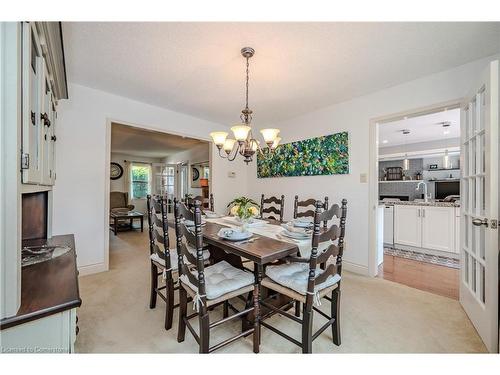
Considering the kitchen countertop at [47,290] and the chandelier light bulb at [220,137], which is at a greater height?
the chandelier light bulb at [220,137]

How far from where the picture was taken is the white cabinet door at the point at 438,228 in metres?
3.43

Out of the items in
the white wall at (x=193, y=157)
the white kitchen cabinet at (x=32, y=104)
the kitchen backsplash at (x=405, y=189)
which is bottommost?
the kitchen backsplash at (x=405, y=189)

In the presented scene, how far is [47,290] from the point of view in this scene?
3.32 feet

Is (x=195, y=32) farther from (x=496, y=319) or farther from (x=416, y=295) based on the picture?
(x=416, y=295)

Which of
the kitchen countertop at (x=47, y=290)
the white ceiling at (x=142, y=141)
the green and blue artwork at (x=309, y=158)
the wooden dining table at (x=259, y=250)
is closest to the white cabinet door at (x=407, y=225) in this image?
the green and blue artwork at (x=309, y=158)

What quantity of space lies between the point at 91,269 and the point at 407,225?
4.87 meters

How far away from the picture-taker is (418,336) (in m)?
1.68

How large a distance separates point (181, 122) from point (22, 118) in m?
2.95

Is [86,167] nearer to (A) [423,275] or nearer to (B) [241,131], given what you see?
(B) [241,131]

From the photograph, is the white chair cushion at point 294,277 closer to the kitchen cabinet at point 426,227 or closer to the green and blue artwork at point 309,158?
the green and blue artwork at point 309,158

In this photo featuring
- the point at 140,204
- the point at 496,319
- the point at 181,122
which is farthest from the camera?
the point at 140,204

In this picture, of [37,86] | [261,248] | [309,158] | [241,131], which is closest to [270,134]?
[241,131]

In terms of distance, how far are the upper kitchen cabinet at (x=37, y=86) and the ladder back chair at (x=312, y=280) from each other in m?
1.41
